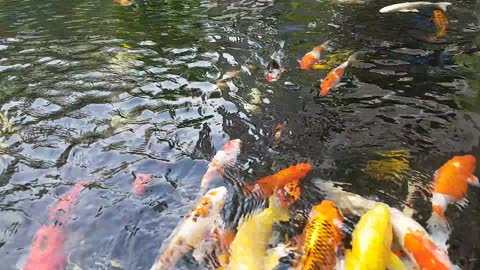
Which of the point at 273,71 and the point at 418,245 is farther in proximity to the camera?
the point at 273,71

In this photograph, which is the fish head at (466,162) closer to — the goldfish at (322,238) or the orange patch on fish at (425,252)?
the orange patch on fish at (425,252)

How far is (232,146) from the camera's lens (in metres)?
5.35

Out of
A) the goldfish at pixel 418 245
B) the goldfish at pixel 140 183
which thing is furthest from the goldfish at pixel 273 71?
the goldfish at pixel 418 245

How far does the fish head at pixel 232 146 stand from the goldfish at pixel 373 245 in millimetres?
1921

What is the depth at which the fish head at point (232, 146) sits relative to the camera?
5298 mm

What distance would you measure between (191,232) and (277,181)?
110 cm

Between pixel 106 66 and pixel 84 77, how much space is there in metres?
0.54

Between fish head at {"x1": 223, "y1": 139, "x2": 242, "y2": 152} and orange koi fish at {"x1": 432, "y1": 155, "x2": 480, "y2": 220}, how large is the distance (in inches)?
83.8

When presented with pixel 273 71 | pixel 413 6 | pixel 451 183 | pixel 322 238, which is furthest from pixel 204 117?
pixel 413 6

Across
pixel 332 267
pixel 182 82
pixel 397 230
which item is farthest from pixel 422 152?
pixel 182 82

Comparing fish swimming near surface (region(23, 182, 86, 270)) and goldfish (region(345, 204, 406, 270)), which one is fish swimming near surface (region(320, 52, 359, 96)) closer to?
goldfish (region(345, 204, 406, 270))

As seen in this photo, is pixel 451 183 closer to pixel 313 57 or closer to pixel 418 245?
pixel 418 245

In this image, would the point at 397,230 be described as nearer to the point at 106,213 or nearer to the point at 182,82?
the point at 106,213

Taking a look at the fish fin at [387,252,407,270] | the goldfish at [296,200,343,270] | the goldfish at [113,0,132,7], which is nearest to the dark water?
the goldfish at [296,200,343,270]
